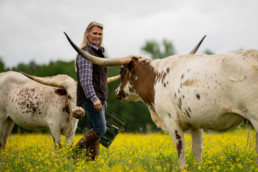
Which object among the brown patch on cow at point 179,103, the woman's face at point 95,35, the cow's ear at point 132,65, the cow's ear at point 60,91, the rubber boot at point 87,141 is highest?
the woman's face at point 95,35

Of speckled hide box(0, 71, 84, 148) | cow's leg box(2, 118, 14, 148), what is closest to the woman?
speckled hide box(0, 71, 84, 148)

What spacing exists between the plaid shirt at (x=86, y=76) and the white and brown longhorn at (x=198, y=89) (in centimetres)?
19

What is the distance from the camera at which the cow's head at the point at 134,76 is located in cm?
482

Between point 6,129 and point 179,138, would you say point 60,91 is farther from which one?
point 179,138

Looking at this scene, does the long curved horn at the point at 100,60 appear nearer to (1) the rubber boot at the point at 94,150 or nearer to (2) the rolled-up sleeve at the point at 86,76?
(2) the rolled-up sleeve at the point at 86,76

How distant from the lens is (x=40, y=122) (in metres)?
7.22

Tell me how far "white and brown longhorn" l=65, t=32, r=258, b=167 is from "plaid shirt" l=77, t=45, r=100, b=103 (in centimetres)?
19

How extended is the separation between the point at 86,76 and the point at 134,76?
954mm

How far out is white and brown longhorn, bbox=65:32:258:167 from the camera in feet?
11.5

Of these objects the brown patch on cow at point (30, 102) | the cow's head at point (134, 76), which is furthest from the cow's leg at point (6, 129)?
the cow's head at point (134, 76)

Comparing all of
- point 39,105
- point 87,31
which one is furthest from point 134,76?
point 39,105

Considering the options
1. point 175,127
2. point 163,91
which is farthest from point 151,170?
point 163,91

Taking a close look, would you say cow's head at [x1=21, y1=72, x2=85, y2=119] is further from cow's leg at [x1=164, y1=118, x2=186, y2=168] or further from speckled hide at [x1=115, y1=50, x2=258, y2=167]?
cow's leg at [x1=164, y1=118, x2=186, y2=168]

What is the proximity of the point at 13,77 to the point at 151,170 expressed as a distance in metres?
5.41
